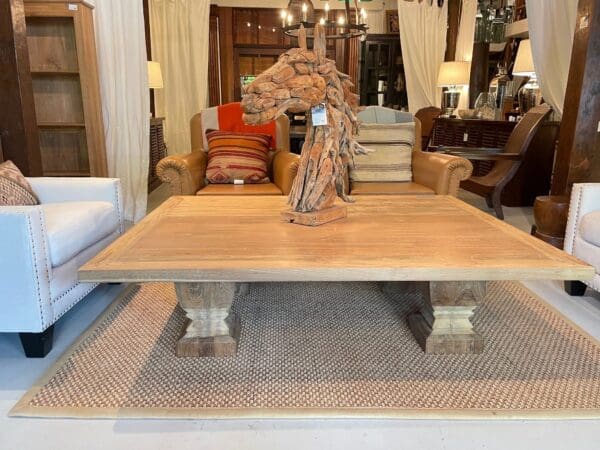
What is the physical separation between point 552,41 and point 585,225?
1738 mm

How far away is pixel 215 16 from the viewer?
21.0ft

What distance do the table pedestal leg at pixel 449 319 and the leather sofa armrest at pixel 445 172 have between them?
126 centimetres

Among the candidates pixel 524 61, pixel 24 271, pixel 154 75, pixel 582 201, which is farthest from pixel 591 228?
pixel 154 75

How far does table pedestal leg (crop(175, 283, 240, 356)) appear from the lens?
1.65m

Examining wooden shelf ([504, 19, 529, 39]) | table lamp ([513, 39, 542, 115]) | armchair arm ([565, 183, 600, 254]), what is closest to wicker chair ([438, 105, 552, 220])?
table lamp ([513, 39, 542, 115])

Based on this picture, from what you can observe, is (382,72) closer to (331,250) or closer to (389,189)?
(389,189)

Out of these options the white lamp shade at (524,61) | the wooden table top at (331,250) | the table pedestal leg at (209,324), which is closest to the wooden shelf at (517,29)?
the white lamp shade at (524,61)

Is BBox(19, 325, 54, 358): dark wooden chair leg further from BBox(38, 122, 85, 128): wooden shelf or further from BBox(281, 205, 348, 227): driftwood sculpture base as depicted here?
BBox(38, 122, 85, 128): wooden shelf

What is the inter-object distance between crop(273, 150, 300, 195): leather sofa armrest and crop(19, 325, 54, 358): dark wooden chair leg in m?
1.51

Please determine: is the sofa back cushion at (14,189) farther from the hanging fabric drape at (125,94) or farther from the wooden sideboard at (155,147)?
the wooden sideboard at (155,147)

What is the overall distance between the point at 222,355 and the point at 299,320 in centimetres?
43

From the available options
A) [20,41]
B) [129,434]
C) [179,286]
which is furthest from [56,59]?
[129,434]

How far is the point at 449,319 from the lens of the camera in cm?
175

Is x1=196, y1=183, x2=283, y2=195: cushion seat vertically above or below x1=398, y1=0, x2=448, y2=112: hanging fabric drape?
below
